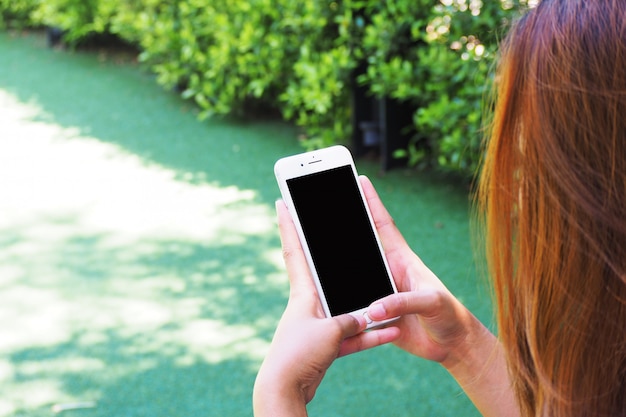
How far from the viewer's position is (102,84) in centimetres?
710

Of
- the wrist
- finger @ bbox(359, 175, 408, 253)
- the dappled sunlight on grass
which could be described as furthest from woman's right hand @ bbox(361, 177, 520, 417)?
the dappled sunlight on grass

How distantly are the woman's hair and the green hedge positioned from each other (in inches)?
77.0

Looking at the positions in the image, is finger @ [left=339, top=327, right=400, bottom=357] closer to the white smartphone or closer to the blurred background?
the white smartphone

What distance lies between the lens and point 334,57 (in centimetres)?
469

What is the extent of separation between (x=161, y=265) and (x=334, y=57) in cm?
167

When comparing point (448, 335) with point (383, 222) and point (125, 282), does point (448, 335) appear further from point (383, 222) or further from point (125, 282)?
point (125, 282)

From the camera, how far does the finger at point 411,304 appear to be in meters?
1.42

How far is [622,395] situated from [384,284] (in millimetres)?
639

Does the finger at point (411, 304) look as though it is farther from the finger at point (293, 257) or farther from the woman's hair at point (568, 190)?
the woman's hair at point (568, 190)

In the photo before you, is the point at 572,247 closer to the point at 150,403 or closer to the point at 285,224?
the point at 285,224

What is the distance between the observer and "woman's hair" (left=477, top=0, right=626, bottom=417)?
3.43 ft

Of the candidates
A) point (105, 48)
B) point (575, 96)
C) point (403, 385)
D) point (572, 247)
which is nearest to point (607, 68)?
point (575, 96)

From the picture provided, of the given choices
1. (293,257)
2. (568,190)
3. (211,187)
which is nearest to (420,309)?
(293,257)

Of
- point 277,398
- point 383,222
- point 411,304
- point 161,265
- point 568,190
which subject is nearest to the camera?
point 568,190
